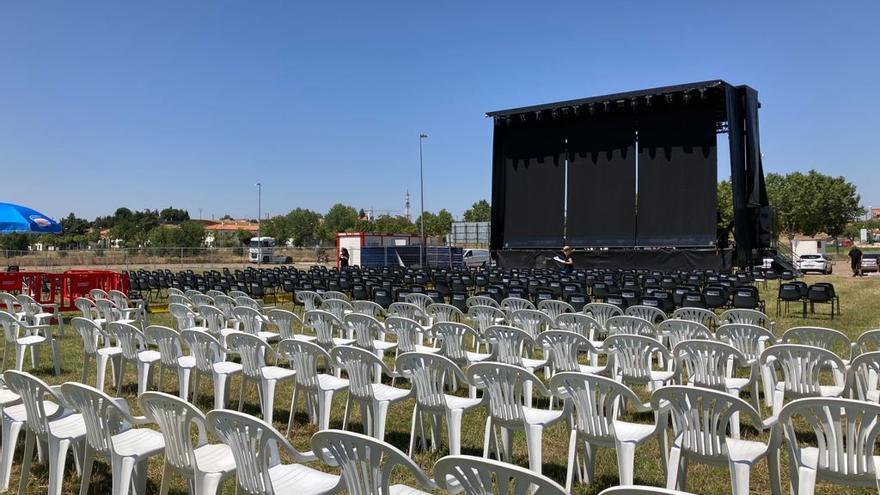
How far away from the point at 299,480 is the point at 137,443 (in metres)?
0.95

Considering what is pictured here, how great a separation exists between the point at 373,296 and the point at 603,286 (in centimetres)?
470

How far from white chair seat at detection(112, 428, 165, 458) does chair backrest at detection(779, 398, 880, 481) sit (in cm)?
288

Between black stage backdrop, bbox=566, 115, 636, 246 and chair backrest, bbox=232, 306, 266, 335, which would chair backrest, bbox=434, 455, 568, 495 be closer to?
chair backrest, bbox=232, 306, 266, 335

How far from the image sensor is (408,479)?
12.7 ft

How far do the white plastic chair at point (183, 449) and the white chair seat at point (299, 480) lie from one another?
0.21m

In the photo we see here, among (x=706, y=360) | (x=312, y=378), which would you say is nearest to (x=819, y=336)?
(x=706, y=360)

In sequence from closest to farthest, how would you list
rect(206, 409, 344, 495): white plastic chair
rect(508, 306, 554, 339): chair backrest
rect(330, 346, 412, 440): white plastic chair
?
rect(206, 409, 344, 495): white plastic chair
rect(330, 346, 412, 440): white plastic chair
rect(508, 306, 554, 339): chair backrest

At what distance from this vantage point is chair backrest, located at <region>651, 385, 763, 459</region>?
2.90 metres

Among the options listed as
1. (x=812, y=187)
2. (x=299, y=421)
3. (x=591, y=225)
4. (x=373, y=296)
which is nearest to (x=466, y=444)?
(x=299, y=421)

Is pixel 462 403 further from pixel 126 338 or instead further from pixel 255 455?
pixel 126 338

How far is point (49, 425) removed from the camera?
3389mm

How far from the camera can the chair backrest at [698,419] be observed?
2.90m

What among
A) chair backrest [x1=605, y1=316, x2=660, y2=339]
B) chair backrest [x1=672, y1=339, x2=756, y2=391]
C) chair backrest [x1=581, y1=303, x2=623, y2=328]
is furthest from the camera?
chair backrest [x1=581, y1=303, x2=623, y2=328]

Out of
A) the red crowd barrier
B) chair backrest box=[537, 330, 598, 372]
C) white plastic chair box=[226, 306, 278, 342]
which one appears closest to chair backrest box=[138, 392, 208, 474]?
chair backrest box=[537, 330, 598, 372]
